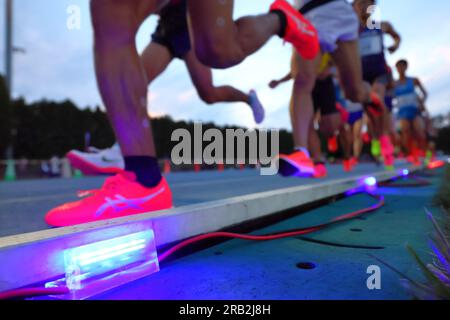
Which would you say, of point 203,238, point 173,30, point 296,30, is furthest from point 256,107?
point 203,238

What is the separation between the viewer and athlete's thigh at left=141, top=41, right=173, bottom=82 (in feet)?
8.66

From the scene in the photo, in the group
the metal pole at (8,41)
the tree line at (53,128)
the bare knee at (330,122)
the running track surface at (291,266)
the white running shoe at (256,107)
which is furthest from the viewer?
the tree line at (53,128)

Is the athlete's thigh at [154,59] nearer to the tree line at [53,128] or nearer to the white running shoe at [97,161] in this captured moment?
the white running shoe at [97,161]

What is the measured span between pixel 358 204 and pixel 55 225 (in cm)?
193

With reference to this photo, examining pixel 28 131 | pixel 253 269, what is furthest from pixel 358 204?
pixel 28 131

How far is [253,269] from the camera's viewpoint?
105cm

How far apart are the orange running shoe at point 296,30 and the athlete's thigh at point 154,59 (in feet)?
3.01

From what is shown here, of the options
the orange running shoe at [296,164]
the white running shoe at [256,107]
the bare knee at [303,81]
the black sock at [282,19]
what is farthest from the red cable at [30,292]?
the bare knee at [303,81]

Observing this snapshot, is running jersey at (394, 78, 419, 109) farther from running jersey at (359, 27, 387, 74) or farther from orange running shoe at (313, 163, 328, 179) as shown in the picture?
orange running shoe at (313, 163, 328, 179)

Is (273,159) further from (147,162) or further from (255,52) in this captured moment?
Answer: (147,162)

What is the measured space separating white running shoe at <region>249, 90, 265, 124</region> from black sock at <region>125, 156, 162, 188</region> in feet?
6.72

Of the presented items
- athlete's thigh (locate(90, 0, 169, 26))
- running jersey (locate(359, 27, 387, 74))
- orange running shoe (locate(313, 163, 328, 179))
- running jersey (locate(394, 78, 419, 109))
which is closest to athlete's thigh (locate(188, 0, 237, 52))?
athlete's thigh (locate(90, 0, 169, 26))

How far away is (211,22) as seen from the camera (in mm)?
1896

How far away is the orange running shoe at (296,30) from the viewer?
2268 millimetres
